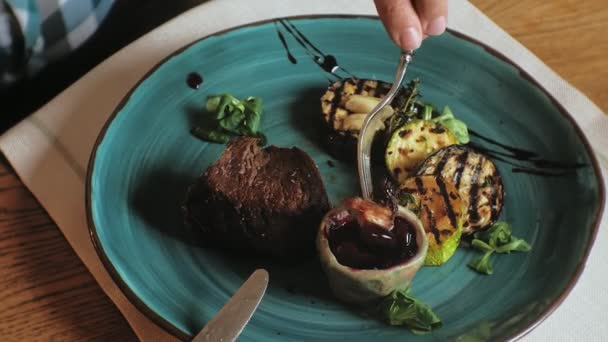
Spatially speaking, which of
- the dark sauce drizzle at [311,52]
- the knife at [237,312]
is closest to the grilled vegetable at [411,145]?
the dark sauce drizzle at [311,52]

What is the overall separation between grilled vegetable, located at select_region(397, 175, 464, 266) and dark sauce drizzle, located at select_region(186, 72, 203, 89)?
1.80ft

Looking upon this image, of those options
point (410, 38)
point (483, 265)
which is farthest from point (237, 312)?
point (410, 38)

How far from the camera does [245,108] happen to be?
1548mm

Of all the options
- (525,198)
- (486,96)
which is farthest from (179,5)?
(525,198)

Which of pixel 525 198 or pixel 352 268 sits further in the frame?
pixel 525 198

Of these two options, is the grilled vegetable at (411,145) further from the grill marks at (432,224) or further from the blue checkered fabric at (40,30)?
the blue checkered fabric at (40,30)

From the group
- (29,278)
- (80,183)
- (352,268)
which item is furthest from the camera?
(80,183)

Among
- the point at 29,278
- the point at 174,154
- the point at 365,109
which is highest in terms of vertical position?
the point at 365,109

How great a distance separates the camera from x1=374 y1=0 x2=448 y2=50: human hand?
130 centimetres

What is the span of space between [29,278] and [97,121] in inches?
16.2

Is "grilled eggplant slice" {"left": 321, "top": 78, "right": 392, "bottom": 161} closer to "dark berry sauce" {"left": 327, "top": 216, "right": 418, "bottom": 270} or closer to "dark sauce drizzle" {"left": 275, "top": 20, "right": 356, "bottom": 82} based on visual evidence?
"dark sauce drizzle" {"left": 275, "top": 20, "right": 356, "bottom": 82}

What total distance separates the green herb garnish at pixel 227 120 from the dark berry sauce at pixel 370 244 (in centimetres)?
41

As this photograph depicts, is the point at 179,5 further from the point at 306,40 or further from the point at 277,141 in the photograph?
the point at 277,141

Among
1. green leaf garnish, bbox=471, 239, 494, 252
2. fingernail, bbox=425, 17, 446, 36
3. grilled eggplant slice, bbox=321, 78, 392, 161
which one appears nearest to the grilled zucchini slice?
grilled eggplant slice, bbox=321, 78, 392, 161
